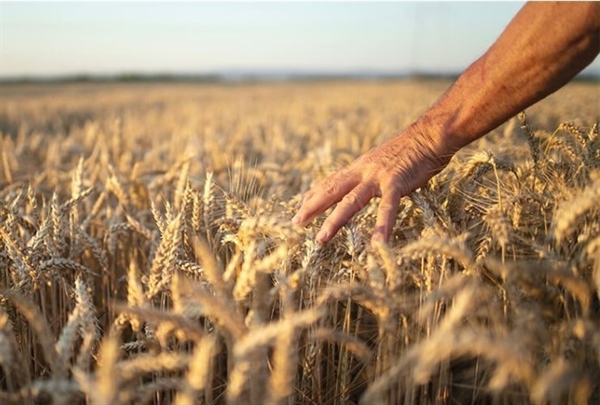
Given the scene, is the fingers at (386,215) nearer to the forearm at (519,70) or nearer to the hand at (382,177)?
the hand at (382,177)

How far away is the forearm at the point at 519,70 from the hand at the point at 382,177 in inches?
2.1

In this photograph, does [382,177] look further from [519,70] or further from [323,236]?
[519,70]

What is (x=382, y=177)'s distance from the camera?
5.78 ft

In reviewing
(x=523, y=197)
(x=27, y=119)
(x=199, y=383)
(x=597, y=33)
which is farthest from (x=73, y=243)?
(x=27, y=119)

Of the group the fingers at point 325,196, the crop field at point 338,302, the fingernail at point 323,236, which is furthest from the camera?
the fingers at point 325,196

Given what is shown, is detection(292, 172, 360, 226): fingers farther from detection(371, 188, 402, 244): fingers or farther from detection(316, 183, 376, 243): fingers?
detection(371, 188, 402, 244): fingers

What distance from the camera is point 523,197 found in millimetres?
1631

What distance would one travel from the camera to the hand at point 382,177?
5.62ft

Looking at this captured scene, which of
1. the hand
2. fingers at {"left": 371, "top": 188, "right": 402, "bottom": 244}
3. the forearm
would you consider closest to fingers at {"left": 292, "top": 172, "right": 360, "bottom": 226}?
the hand

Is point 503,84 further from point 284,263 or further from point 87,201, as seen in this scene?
point 87,201

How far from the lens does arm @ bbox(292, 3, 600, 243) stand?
154 cm

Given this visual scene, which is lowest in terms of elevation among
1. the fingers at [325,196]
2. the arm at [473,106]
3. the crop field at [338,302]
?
the crop field at [338,302]

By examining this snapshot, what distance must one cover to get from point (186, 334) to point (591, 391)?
988 millimetres

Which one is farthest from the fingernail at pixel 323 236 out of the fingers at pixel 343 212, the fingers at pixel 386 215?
the fingers at pixel 386 215
